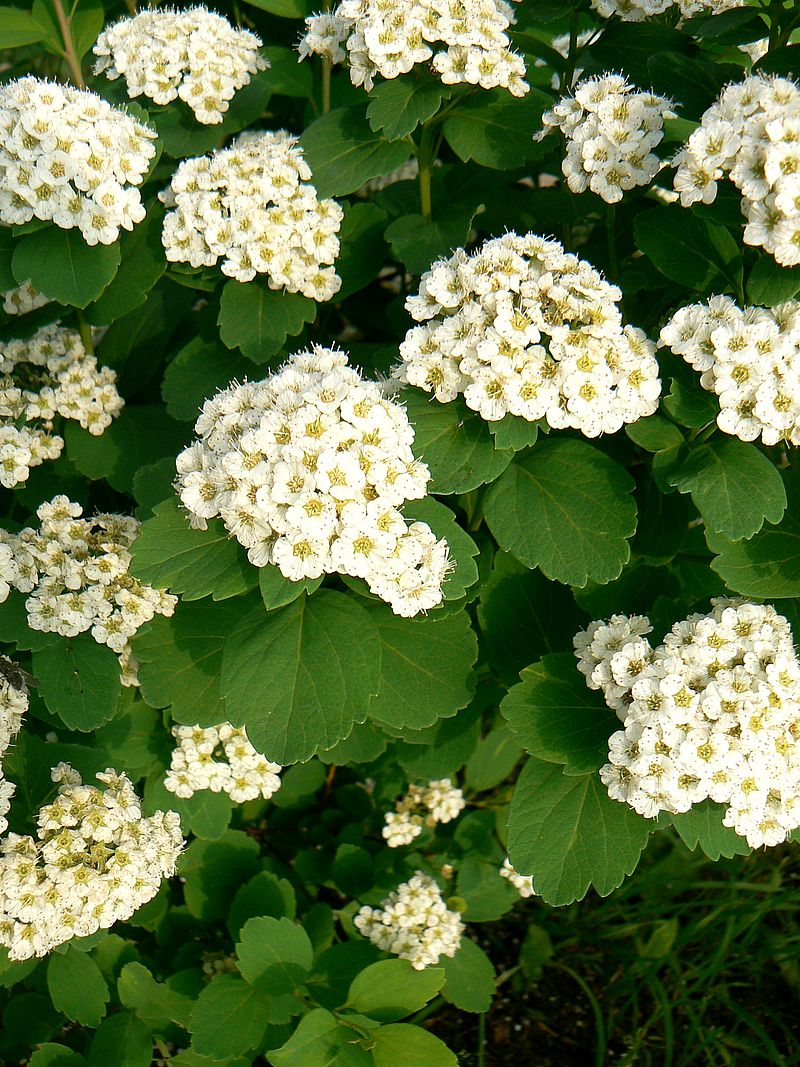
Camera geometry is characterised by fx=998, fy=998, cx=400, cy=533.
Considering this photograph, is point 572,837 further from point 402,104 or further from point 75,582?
point 402,104

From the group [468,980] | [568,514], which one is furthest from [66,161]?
[468,980]

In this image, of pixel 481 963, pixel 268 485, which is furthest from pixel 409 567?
pixel 481 963

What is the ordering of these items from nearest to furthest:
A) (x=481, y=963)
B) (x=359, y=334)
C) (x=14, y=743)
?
(x=14, y=743), (x=481, y=963), (x=359, y=334)

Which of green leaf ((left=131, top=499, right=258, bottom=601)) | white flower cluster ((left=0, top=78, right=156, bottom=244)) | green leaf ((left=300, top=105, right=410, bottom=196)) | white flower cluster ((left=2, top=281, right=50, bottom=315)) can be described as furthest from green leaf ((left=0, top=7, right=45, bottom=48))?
green leaf ((left=131, top=499, right=258, bottom=601))

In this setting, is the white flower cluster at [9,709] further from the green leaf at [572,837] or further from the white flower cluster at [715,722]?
the white flower cluster at [715,722]

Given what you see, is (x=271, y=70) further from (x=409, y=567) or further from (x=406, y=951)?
(x=406, y=951)

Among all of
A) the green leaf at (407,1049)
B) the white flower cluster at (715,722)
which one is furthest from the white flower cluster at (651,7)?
the green leaf at (407,1049)

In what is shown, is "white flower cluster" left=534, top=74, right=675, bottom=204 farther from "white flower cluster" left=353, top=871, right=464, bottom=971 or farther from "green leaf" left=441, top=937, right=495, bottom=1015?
"green leaf" left=441, top=937, right=495, bottom=1015
